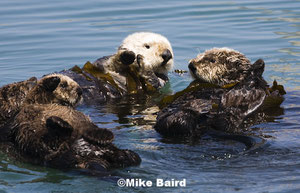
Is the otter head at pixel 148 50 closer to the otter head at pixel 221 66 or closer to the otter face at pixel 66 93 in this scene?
the otter head at pixel 221 66

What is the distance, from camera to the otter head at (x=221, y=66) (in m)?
6.32

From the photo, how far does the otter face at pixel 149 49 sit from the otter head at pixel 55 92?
1.46 metres

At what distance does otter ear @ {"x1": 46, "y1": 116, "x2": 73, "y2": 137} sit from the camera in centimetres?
463

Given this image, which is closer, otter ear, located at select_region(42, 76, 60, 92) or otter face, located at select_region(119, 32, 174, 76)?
otter ear, located at select_region(42, 76, 60, 92)

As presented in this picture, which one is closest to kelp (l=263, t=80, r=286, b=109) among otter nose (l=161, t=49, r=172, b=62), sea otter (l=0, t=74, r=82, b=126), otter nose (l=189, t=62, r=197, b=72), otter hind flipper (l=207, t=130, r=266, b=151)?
otter nose (l=189, t=62, r=197, b=72)

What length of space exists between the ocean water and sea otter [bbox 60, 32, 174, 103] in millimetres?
392

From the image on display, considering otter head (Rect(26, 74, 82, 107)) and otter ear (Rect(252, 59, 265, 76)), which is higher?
otter ear (Rect(252, 59, 265, 76))

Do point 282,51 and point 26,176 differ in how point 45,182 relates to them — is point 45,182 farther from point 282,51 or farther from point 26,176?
point 282,51

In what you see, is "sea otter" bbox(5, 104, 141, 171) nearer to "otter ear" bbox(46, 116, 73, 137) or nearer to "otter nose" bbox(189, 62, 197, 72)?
"otter ear" bbox(46, 116, 73, 137)

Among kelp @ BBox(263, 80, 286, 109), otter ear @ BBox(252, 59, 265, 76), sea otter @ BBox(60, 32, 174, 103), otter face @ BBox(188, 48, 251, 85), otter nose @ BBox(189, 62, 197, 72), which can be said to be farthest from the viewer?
sea otter @ BBox(60, 32, 174, 103)

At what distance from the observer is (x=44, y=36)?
36.5 feet

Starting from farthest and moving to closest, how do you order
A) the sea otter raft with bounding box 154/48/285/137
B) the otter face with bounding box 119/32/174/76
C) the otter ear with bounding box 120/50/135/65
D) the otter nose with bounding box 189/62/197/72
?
the otter face with bounding box 119/32/174/76
the otter ear with bounding box 120/50/135/65
the otter nose with bounding box 189/62/197/72
the sea otter raft with bounding box 154/48/285/137

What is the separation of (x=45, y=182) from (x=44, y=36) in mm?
6979

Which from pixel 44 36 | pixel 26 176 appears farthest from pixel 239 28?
pixel 26 176
